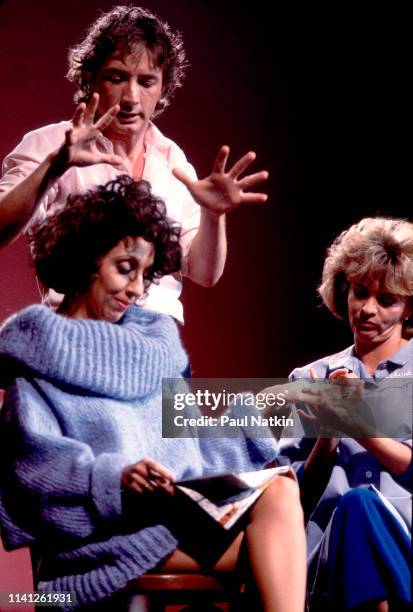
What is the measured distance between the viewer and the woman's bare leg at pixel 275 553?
130cm

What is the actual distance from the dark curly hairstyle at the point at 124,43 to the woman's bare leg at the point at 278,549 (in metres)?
0.91

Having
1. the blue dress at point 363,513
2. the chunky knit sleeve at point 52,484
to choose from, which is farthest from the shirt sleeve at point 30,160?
the blue dress at point 363,513

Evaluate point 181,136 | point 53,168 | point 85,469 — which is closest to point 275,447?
point 85,469

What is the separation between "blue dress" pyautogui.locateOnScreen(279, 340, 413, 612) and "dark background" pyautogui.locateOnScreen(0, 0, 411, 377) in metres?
0.43

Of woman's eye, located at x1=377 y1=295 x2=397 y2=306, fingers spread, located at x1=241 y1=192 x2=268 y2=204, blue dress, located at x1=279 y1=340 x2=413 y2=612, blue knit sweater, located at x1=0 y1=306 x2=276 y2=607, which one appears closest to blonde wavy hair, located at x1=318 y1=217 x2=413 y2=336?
woman's eye, located at x1=377 y1=295 x2=397 y2=306

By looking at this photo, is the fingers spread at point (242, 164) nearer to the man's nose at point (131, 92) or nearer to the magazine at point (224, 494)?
the man's nose at point (131, 92)

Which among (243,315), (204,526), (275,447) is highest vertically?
(243,315)

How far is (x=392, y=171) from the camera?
7.41 feet

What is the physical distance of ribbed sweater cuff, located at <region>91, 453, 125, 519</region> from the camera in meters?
1.33

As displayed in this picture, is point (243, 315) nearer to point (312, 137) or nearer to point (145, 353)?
point (312, 137)

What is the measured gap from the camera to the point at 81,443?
138cm

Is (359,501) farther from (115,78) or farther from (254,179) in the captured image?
(115,78)

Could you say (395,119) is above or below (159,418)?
above

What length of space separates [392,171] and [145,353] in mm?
1048
